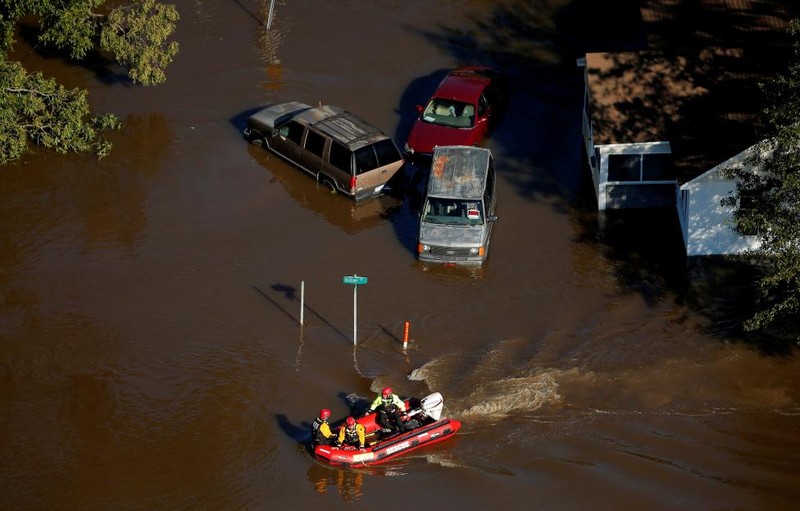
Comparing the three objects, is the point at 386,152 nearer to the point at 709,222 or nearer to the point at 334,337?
the point at 334,337

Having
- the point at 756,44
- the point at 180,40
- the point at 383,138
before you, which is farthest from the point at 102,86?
the point at 756,44

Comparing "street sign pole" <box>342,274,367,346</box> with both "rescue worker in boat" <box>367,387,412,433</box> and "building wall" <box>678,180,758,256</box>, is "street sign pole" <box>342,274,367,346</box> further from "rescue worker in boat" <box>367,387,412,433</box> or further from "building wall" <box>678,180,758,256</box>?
"building wall" <box>678,180,758,256</box>

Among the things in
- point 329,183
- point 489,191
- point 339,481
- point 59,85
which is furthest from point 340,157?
point 339,481

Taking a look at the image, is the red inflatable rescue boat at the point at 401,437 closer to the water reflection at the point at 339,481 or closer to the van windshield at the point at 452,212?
the water reflection at the point at 339,481

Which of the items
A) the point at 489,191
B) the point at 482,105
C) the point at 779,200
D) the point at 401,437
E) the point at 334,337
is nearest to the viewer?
the point at 401,437

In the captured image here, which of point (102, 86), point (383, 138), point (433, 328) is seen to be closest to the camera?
point (433, 328)

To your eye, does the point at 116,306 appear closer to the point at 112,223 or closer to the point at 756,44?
the point at 112,223

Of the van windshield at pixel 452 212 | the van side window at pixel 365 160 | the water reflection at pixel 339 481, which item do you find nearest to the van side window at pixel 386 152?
the van side window at pixel 365 160

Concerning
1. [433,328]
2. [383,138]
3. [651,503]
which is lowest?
[651,503]
